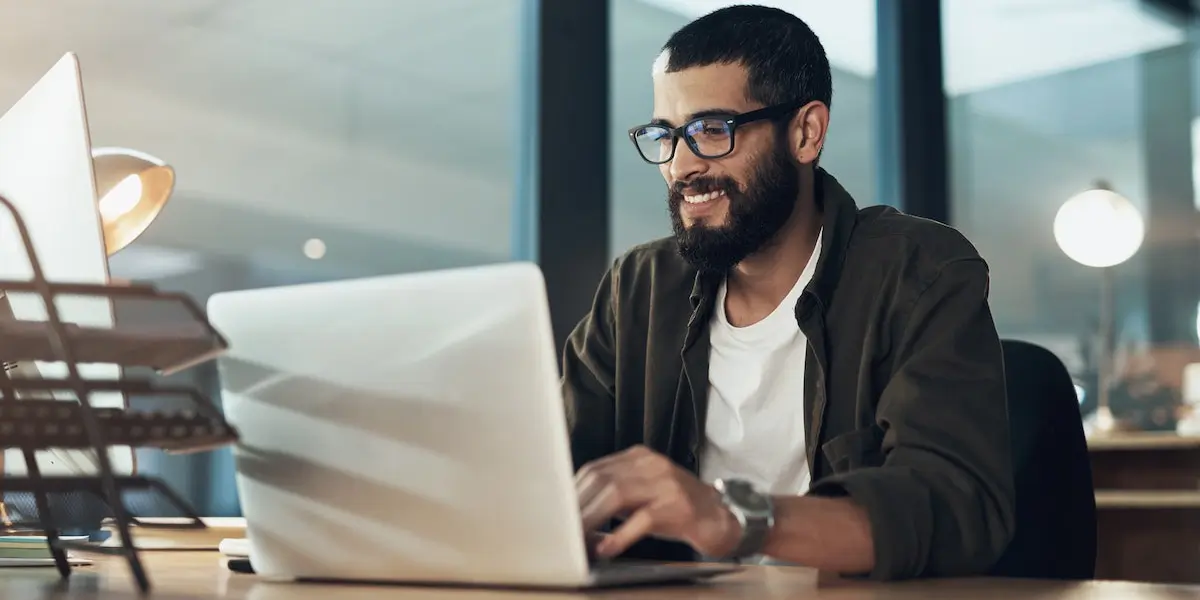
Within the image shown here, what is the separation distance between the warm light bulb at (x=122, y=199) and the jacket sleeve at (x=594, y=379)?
0.59 m

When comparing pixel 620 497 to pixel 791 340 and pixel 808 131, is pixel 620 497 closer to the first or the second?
pixel 791 340

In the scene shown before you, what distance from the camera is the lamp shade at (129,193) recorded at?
132 centimetres

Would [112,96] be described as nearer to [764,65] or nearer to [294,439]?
[764,65]

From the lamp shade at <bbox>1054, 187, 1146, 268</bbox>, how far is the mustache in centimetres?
294

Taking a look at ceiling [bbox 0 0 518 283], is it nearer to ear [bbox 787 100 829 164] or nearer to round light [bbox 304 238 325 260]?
round light [bbox 304 238 325 260]

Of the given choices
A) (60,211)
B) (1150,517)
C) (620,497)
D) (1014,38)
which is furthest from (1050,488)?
(1014,38)

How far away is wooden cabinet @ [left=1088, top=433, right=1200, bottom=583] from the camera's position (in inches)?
122

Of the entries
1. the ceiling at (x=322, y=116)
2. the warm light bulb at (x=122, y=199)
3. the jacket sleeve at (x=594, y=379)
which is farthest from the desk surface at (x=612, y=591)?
the ceiling at (x=322, y=116)

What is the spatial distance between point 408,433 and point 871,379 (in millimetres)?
681

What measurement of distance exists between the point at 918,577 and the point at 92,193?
0.72 meters

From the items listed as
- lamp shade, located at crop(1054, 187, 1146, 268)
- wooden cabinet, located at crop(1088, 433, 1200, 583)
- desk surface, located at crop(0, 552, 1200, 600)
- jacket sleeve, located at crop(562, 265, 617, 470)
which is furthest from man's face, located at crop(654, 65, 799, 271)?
lamp shade, located at crop(1054, 187, 1146, 268)

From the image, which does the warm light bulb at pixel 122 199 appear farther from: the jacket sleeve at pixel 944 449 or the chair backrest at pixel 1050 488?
the chair backrest at pixel 1050 488

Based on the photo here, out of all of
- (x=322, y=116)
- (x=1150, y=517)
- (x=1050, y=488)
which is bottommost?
(x=1150, y=517)

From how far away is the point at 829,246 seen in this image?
1387mm
